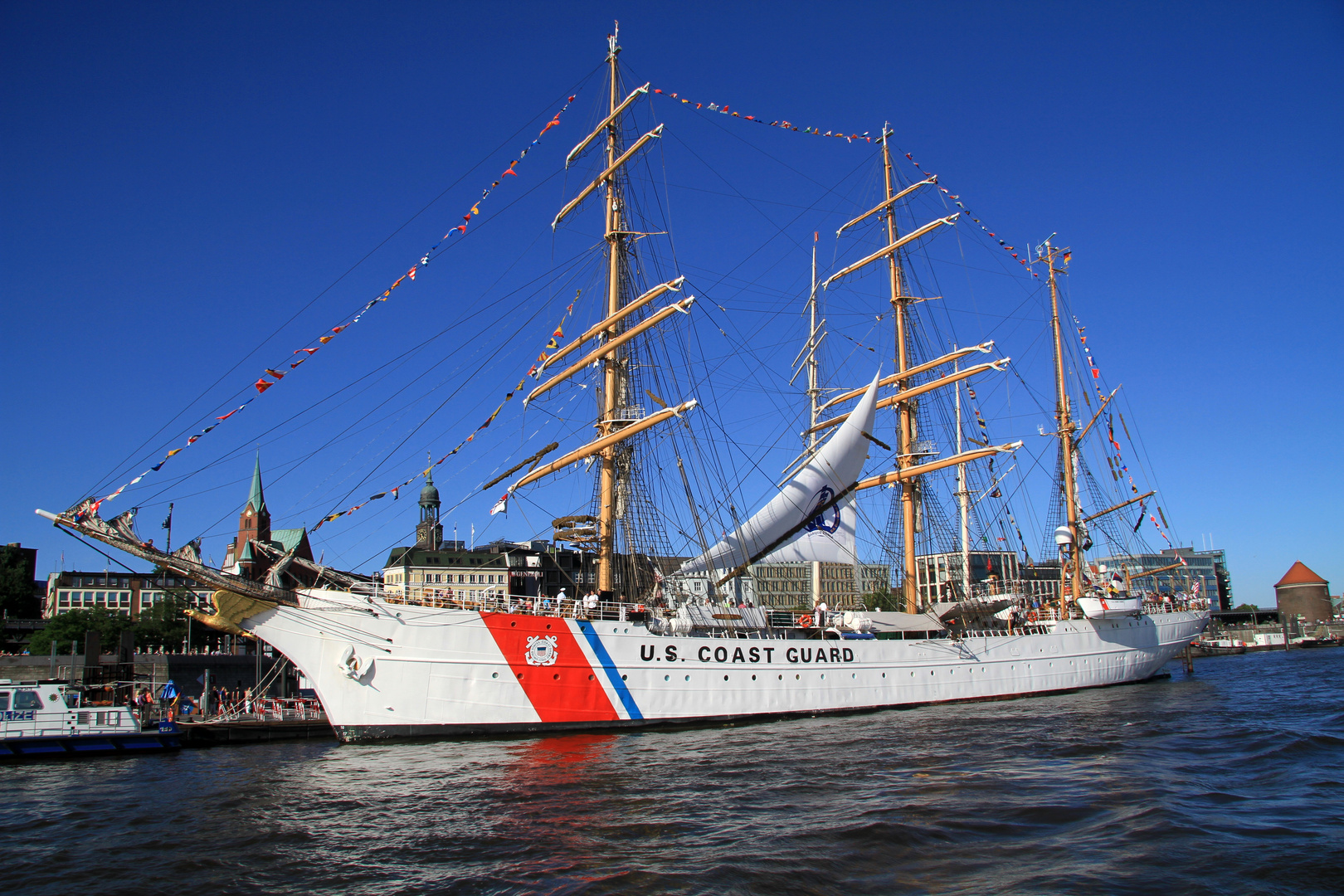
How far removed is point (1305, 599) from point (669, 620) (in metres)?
A: 109

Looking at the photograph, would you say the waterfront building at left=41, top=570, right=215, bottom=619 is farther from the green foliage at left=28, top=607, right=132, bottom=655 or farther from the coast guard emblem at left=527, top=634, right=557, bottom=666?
the coast guard emblem at left=527, top=634, right=557, bottom=666

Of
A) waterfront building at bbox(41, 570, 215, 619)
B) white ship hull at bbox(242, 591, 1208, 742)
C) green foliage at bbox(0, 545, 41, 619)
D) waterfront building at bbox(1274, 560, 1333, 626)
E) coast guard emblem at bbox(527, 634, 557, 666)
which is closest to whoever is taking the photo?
white ship hull at bbox(242, 591, 1208, 742)

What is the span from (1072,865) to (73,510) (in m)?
20.1

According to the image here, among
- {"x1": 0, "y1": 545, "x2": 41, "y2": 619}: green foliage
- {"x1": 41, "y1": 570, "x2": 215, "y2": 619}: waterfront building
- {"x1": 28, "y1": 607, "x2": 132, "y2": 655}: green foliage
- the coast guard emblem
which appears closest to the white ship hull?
the coast guard emblem

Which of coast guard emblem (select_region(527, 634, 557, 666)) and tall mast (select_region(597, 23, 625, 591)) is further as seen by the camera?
tall mast (select_region(597, 23, 625, 591))

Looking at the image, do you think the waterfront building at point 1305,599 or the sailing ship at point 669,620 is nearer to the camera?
the sailing ship at point 669,620

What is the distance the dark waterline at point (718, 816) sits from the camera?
9.51 metres

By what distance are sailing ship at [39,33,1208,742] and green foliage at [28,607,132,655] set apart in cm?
3439

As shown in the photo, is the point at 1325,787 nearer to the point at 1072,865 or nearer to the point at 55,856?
the point at 1072,865

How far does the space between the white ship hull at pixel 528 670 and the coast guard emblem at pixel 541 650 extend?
0.02 metres

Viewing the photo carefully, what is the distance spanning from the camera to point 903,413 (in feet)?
120

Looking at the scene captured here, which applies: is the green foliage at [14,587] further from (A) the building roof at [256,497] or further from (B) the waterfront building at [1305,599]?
(B) the waterfront building at [1305,599]

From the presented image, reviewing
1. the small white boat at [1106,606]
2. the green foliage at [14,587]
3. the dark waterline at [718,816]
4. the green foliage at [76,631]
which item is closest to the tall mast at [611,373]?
the dark waterline at [718,816]

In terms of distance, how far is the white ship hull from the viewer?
67.0ft
